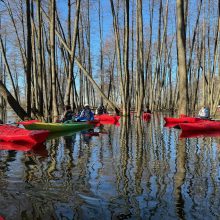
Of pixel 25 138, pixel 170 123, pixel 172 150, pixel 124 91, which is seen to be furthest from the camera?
pixel 124 91

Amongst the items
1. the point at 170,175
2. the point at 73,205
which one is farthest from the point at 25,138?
the point at 73,205

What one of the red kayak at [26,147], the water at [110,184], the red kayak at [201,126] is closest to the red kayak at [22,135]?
the red kayak at [26,147]

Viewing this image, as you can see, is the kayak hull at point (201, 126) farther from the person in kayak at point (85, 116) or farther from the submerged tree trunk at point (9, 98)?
the submerged tree trunk at point (9, 98)

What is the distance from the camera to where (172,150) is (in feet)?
28.6

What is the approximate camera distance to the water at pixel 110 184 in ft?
13.5

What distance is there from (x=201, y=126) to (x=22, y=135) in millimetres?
6889

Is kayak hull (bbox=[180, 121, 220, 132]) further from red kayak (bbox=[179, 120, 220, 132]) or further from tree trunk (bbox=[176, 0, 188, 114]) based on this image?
tree trunk (bbox=[176, 0, 188, 114])

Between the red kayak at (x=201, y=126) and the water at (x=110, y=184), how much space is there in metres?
4.91

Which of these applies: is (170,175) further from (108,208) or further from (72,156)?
(72,156)

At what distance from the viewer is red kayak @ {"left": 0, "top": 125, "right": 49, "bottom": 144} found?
32.6 ft

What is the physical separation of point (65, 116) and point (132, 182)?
10.4 meters

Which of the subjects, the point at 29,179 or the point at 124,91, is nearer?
the point at 29,179

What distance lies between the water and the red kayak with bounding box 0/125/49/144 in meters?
1.40

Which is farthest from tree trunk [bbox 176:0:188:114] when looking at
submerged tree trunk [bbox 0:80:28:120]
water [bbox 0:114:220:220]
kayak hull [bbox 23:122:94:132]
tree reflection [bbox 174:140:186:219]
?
water [bbox 0:114:220:220]
